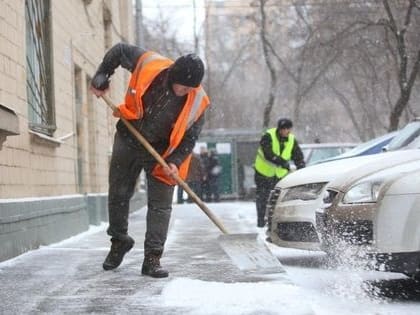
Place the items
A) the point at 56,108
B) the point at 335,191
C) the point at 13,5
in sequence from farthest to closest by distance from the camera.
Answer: the point at 56,108
the point at 13,5
the point at 335,191

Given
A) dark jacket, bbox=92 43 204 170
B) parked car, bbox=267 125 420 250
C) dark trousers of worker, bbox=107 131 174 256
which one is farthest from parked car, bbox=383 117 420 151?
dark trousers of worker, bbox=107 131 174 256

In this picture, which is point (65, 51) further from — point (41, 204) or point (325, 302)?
point (325, 302)

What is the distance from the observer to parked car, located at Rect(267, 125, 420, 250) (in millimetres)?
6602

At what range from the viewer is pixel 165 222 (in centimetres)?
516

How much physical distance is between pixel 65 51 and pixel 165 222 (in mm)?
5165

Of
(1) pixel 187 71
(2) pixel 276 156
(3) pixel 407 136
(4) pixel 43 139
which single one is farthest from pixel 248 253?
(2) pixel 276 156

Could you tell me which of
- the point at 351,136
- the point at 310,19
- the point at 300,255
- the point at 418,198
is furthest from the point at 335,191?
the point at 351,136

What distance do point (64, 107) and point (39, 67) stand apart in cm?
107

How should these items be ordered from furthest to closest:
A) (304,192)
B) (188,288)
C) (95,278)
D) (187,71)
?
(304,192) → (95,278) → (187,71) → (188,288)

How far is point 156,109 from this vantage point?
201 inches

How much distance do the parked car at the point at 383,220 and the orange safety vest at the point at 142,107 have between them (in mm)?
1286

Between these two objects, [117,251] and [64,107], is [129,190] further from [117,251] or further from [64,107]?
[64,107]

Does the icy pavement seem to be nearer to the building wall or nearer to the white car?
the white car

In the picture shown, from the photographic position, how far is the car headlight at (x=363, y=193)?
17.1 ft
